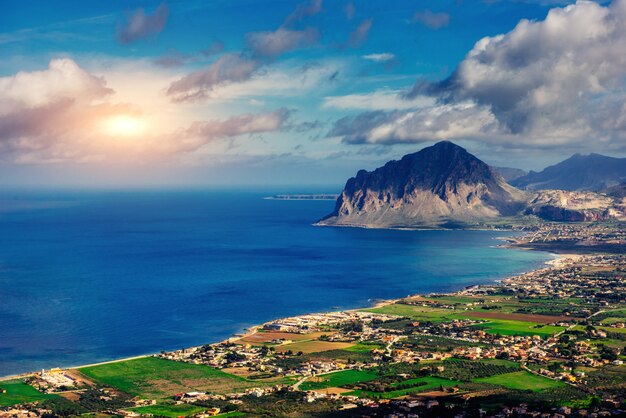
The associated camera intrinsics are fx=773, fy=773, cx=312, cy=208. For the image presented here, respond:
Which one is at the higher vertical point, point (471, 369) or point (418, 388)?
point (471, 369)

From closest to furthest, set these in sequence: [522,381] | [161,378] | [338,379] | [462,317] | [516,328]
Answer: [522,381] → [338,379] → [161,378] → [516,328] → [462,317]

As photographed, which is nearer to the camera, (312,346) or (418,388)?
(418,388)

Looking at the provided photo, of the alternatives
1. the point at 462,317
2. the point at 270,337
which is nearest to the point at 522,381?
the point at 270,337

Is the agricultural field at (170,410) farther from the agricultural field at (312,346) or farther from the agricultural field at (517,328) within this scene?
the agricultural field at (517,328)

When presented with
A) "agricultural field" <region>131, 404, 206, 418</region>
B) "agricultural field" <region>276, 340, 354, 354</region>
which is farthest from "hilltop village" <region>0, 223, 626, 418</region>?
"agricultural field" <region>276, 340, 354, 354</region>

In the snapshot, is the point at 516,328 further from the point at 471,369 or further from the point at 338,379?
the point at 338,379

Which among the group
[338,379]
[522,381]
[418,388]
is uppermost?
[338,379]

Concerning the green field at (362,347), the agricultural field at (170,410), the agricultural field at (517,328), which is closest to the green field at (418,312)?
the agricultural field at (517,328)
